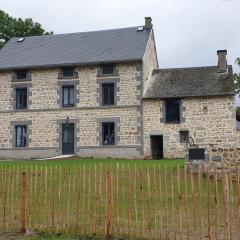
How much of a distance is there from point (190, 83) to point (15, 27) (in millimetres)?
19105

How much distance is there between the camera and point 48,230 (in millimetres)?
8070

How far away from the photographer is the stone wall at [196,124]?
24.6 meters

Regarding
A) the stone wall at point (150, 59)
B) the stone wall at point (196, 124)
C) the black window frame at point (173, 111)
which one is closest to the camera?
the stone wall at point (196, 124)

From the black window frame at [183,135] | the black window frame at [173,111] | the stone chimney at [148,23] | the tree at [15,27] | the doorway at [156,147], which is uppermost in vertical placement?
the tree at [15,27]

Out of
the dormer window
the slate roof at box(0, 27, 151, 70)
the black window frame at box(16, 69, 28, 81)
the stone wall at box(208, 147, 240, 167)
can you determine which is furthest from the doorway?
the stone wall at box(208, 147, 240, 167)

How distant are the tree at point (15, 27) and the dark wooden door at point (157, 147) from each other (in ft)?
60.2

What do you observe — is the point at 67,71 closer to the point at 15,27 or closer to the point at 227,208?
the point at 15,27

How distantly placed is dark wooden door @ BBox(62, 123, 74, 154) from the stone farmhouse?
61 millimetres

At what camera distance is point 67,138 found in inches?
1068

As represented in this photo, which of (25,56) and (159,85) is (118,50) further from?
(25,56)

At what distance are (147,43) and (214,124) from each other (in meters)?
6.78

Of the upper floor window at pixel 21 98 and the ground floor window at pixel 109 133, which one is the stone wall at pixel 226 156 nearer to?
the ground floor window at pixel 109 133

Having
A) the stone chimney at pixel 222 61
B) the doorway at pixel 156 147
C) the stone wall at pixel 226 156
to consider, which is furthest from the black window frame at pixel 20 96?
the stone wall at pixel 226 156

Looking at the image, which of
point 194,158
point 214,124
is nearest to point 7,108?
point 214,124
